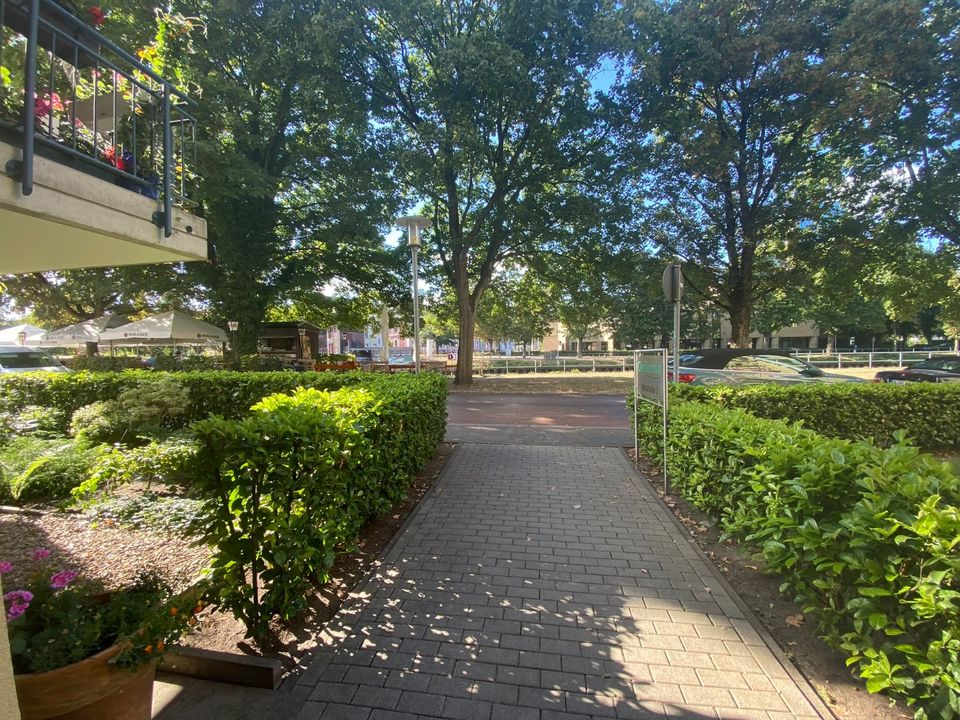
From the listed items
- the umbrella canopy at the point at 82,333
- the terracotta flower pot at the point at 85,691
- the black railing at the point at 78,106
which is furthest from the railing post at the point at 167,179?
the umbrella canopy at the point at 82,333

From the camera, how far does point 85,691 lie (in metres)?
1.75

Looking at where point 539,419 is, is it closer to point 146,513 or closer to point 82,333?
point 146,513

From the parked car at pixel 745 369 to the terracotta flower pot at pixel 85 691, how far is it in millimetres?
10389

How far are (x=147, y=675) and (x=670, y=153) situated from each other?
18.3 meters

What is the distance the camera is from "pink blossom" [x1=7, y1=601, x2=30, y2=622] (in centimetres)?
177

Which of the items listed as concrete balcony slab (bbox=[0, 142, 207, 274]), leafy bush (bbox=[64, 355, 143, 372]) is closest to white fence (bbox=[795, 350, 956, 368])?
concrete balcony slab (bbox=[0, 142, 207, 274])

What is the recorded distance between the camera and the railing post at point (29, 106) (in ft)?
6.79

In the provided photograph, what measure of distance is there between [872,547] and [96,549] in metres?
5.37

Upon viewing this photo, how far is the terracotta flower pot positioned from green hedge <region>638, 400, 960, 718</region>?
3.18 meters

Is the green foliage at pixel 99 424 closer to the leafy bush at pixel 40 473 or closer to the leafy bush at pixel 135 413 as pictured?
the leafy bush at pixel 135 413


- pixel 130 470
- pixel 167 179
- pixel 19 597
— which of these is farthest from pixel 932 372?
pixel 130 470

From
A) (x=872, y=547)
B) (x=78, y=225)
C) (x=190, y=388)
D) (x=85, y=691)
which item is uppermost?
(x=78, y=225)

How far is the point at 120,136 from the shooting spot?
10.5 feet

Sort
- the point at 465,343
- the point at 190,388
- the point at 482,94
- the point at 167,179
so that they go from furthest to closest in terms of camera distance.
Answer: the point at 465,343 → the point at 482,94 → the point at 190,388 → the point at 167,179
